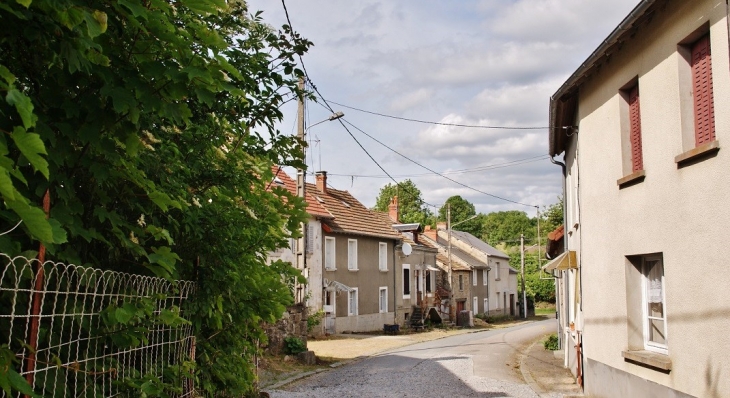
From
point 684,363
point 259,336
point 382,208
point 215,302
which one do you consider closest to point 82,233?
point 215,302

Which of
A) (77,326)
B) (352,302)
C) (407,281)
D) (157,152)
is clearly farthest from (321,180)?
(77,326)

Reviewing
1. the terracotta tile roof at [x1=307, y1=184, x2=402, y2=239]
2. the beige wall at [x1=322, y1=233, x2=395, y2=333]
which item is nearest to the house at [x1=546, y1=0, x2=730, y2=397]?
the terracotta tile roof at [x1=307, y1=184, x2=402, y2=239]

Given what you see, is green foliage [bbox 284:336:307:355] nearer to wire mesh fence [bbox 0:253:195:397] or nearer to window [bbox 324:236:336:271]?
window [bbox 324:236:336:271]

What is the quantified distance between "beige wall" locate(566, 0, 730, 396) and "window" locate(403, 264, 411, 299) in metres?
29.7

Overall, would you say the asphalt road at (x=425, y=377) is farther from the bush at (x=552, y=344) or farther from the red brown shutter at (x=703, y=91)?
the red brown shutter at (x=703, y=91)

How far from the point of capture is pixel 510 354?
2280 centimetres

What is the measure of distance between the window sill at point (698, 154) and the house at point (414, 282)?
1242 inches

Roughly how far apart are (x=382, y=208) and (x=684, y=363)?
8102 centimetres

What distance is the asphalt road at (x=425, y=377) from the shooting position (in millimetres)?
14141

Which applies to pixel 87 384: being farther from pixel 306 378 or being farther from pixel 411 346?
pixel 411 346

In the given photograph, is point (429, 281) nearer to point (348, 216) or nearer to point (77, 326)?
point (348, 216)

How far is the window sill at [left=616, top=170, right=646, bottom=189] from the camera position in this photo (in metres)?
9.09

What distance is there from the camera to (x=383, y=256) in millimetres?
38719

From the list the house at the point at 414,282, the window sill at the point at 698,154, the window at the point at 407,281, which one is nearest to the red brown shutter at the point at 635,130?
the window sill at the point at 698,154
